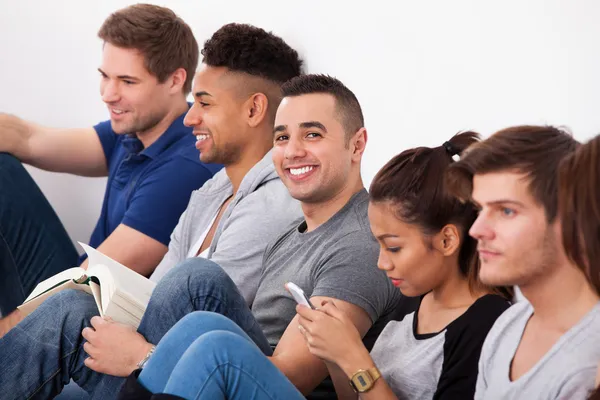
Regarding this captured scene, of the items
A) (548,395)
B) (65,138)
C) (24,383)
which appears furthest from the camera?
(65,138)

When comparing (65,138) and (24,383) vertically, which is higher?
(65,138)

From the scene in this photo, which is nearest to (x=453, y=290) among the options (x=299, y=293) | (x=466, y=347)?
(x=466, y=347)

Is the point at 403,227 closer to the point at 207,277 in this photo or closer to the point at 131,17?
the point at 207,277

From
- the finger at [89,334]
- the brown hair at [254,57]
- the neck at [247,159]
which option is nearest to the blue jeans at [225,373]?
the finger at [89,334]

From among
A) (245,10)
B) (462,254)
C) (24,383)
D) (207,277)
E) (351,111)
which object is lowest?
(24,383)

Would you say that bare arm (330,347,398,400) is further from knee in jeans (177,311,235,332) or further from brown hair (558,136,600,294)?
brown hair (558,136,600,294)

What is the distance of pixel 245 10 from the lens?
3031mm

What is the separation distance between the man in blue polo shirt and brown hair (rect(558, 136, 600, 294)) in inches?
68.2

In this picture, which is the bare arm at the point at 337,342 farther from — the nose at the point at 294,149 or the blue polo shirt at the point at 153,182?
the blue polo shirt at the point at 153,182

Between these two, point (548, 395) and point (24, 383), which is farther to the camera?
point (24, 383)

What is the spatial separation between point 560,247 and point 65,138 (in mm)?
2258

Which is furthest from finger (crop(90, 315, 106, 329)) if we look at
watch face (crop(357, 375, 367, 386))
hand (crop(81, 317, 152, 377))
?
watch face (crop(357, 375, 367, 386))

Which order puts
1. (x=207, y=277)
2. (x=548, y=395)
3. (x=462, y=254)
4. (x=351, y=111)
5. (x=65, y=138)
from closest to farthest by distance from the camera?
1. (x=548, y=395)
2. (x=462, y=254)
3. (x=207, y=277)
4. (x=351, y=111)
5. (x=65, y=138)

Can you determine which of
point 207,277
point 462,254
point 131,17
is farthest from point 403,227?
point 131,17
